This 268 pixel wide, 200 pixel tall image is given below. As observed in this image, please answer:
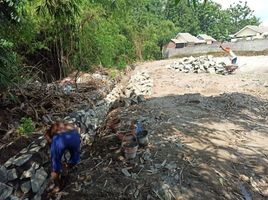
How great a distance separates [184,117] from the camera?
759cm

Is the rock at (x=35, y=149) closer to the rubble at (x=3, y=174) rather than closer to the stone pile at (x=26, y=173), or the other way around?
the stone pile at (x=26, y=173)

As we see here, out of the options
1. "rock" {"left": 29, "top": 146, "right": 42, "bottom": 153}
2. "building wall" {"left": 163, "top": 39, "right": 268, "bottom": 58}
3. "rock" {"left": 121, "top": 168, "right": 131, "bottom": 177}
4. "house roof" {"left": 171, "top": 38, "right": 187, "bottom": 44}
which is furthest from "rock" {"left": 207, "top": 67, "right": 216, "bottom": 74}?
"house roof" {"left": 171, "top": 38, "right": 187, "bottom": 44}

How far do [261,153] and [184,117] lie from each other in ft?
6.32

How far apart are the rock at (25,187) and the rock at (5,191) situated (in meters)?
0.17

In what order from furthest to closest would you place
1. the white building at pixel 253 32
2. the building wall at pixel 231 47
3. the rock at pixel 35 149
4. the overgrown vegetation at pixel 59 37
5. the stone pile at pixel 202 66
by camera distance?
the white building at pixel 253 32
the building wall at pixel 231 47
the stone pile at pixel 202 66
the overgrown vegetation at pixel 59 37
the rock at pixel 35 149

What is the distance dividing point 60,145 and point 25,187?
2.35 feet

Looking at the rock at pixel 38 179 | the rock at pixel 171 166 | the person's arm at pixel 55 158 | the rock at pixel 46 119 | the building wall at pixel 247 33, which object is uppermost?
the person's arm at pixel 55 158

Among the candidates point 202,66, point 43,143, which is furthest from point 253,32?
point 43,143

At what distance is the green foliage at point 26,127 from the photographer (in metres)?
6.87

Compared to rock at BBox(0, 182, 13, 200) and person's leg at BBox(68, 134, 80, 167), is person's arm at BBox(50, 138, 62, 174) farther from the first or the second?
rock at BBox(0, 182, 13, 200)

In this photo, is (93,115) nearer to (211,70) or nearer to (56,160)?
(56,160)

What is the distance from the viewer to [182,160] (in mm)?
5281

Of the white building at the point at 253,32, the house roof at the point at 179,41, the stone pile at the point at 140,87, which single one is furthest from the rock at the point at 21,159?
the white building at the point at 253,32

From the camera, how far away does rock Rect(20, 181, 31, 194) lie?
16.7 feet
